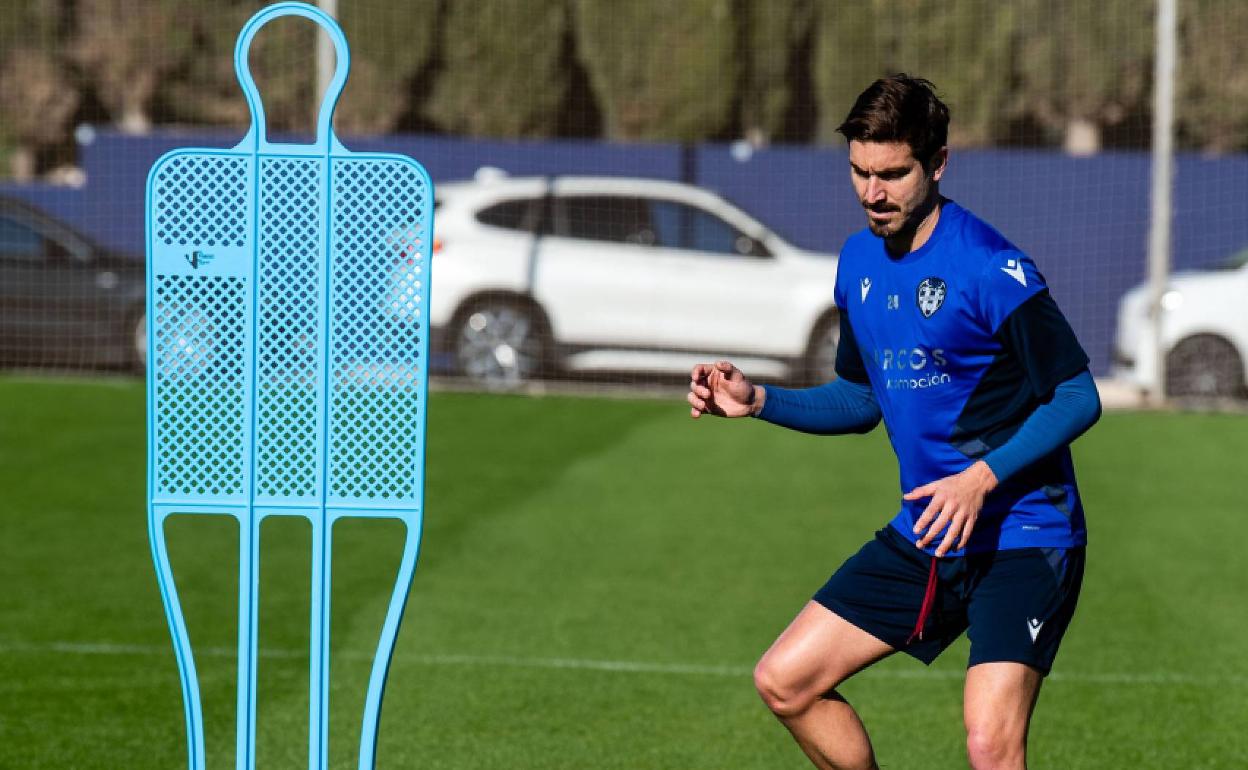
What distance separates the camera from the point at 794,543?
9914 mm

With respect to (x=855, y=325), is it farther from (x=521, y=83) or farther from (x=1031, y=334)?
(x=521, y=83)

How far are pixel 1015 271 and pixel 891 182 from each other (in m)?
0.33

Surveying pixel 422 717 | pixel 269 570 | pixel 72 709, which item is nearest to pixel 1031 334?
pixel 422 717

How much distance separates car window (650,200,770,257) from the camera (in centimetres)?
1677

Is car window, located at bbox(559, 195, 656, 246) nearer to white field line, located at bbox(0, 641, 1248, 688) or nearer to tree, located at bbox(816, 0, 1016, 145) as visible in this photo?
white field line, located at bbox(0, 641, 1248, 688)

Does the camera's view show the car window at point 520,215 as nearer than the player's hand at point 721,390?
No

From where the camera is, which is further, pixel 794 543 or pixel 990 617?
pixel 794 543

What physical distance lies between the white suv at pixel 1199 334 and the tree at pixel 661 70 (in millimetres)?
15491

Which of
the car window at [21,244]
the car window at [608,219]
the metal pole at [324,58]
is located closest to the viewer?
the metal pole at [324,58]

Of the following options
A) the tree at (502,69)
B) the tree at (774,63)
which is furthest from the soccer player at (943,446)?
the tree at (774,63)

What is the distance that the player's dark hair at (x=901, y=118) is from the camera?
4055 mm

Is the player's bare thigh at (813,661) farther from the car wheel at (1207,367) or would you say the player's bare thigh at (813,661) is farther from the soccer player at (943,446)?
the car wheel at (1207,367)

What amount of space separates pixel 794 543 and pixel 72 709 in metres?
4.55

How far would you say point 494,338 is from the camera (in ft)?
54.6
